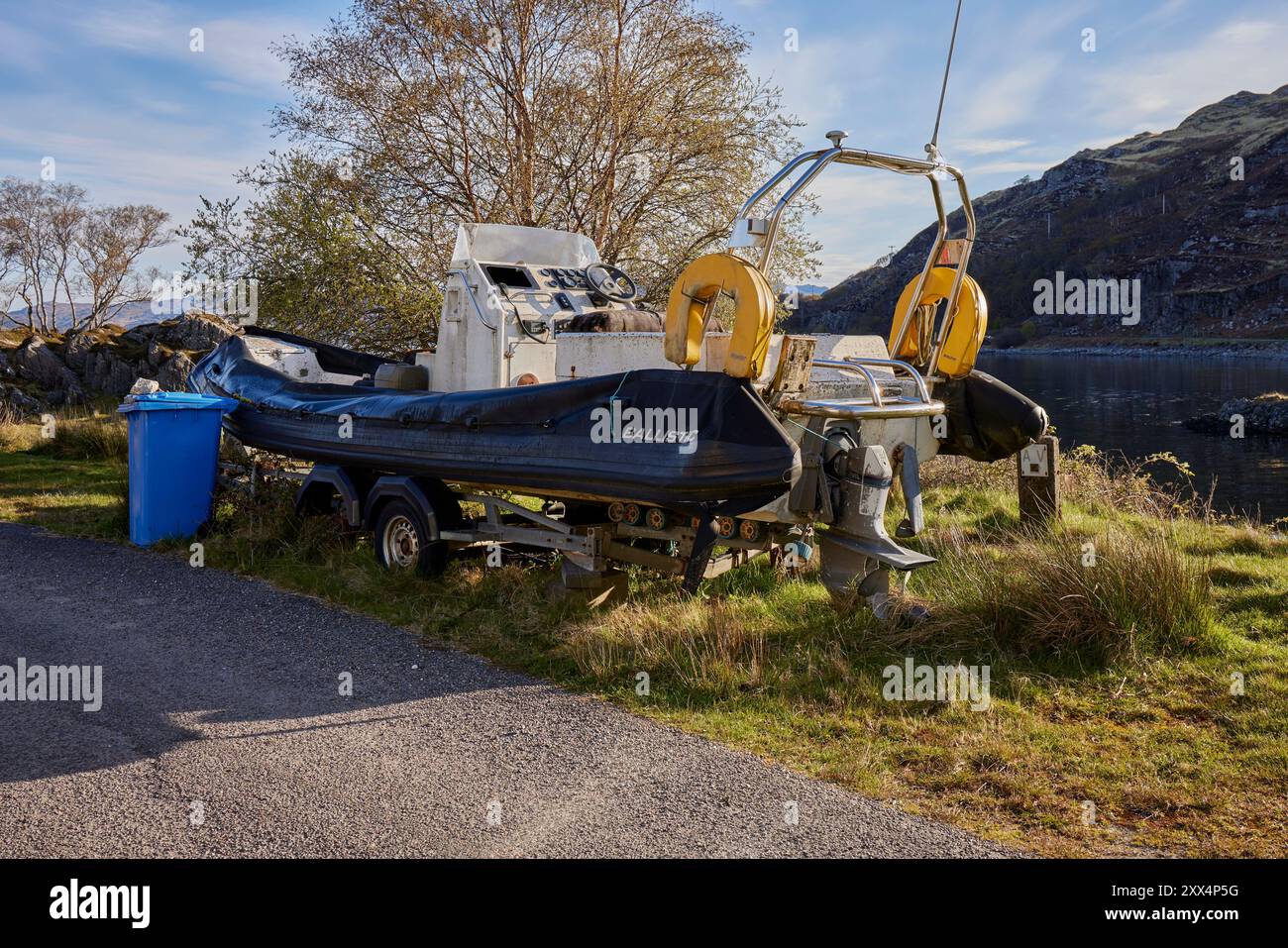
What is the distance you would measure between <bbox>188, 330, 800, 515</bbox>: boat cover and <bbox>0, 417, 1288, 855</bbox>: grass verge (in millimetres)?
935

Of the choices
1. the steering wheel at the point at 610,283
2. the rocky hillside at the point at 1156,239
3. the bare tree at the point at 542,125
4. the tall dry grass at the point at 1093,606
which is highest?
the rocky hillside at the point at 1156,239

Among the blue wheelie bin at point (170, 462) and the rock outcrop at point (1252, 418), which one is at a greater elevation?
the rock outcrop at point (1252, 418)

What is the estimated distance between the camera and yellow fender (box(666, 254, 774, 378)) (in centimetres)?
603

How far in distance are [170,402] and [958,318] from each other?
289 inches

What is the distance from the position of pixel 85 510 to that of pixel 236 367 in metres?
2.65

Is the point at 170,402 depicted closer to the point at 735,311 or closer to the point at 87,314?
the point at 735,311

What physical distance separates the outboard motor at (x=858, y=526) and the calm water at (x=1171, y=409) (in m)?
12.6

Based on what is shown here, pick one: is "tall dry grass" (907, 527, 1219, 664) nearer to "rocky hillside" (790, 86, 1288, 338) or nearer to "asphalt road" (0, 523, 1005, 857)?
"asphalt road" (0, 523, 1005, 857)

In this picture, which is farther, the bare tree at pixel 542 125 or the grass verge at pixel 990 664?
the bare tree at pixel 542 125

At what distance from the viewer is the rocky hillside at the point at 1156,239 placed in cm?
9094

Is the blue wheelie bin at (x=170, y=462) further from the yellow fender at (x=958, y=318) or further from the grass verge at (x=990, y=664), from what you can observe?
the yellow fender at (x=958, y=318)

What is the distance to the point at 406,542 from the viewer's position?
863 centimetres

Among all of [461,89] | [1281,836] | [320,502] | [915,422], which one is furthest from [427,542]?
[461,89]

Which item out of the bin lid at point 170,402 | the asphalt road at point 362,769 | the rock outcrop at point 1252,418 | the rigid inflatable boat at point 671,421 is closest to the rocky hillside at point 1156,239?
the rock outcrop at point 1252,418
